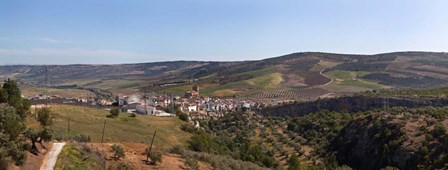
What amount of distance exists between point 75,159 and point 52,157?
108cm

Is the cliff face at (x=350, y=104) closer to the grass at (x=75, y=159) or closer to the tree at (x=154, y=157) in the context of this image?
the tree at (x=154, y=157)

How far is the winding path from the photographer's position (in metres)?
18.9

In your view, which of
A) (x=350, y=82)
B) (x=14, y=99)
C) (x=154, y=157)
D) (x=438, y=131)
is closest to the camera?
(x=154, y=157)

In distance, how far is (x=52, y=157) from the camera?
20547 millimetres

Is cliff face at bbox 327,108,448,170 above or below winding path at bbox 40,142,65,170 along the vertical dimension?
below

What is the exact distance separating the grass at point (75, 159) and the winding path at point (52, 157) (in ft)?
0.65

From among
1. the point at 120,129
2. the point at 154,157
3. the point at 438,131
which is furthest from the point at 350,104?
the point at 154,157

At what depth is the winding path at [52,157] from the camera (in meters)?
18.9

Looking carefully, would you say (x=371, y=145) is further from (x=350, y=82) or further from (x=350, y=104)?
(x=350, y=82)

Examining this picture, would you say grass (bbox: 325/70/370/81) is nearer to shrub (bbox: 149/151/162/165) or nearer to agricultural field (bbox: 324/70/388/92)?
agricultural field (bbox: 324/70/388/92)

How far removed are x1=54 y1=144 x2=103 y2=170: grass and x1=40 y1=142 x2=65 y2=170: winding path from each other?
198 mm

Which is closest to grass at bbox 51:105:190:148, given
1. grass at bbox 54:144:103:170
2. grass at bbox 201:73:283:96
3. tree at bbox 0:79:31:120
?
tree at bbox 0:79:31:120

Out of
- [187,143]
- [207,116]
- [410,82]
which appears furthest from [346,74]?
[187,143]

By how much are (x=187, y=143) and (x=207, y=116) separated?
160 ft
